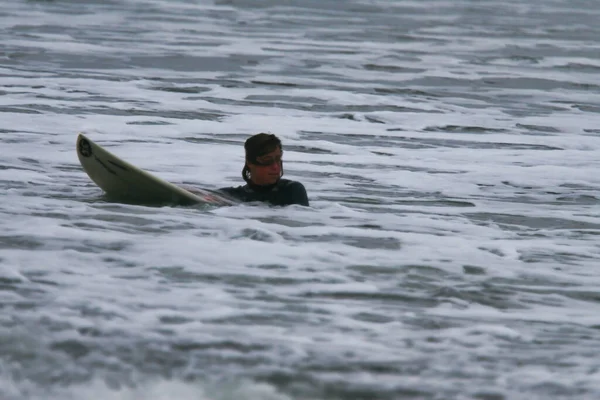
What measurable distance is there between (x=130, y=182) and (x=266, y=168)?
0.92m

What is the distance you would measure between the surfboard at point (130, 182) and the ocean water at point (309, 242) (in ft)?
0.41

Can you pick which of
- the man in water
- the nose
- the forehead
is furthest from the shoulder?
the forehead

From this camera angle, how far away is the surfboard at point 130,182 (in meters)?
7.38

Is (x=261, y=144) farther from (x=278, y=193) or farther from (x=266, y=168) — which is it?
(x=278, y=193)

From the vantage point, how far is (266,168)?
7277 mm

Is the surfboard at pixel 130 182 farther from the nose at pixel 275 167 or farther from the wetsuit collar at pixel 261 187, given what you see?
the nose at pixel 275 167

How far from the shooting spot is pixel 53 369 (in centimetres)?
441

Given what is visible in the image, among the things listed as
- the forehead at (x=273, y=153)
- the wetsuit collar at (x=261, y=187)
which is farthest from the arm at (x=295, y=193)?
the forehead at (x=273, y=153)

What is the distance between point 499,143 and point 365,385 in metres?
7.30

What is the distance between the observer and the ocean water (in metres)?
4.52

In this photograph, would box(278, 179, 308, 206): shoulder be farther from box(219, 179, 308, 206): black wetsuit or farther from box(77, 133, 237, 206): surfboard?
box(77, 133, 237, 206): surfboard

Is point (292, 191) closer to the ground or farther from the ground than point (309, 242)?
farther from the ground

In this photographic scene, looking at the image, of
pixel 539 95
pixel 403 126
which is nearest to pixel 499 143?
pixel 403 126

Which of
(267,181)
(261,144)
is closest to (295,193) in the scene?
(267,181)
